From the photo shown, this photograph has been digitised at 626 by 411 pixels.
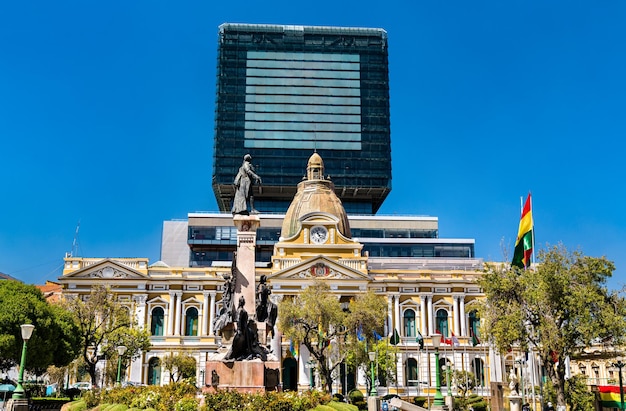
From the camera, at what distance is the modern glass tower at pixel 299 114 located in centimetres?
12181

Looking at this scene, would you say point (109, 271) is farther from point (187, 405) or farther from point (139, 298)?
point (187, 405)

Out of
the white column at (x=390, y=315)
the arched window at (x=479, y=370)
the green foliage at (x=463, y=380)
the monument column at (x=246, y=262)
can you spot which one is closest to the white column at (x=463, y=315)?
the arched window at (x=479, y=370)

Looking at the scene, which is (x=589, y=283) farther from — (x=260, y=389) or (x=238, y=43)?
(x=238, y=43)

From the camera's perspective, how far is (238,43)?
428 feet

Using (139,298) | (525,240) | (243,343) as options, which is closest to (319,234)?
(139,298)

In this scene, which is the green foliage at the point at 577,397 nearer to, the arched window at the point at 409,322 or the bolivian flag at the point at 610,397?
the bolivian flag at the point at 610,397

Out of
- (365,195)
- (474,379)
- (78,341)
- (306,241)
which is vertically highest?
(365,195)

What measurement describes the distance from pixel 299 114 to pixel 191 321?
6690cm

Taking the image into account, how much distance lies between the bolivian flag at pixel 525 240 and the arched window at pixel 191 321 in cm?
3813

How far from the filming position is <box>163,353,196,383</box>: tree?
58750 millimetres

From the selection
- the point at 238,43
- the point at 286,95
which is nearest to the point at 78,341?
the point at 286,95

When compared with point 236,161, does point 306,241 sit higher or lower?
lower

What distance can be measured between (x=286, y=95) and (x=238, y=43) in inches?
631

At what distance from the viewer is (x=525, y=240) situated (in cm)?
3538
